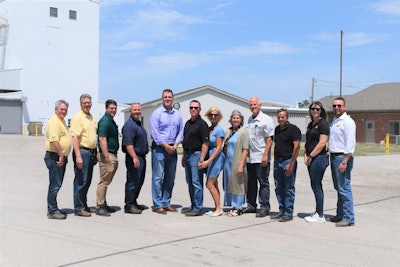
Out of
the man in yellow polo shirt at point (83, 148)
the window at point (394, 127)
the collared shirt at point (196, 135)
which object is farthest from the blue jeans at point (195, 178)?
the window at point (394, 127)

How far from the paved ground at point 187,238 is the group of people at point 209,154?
359 mm

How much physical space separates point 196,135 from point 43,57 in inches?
1625

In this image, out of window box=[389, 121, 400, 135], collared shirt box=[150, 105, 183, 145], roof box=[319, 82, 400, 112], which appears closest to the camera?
collared shirt box=[150, 105, 183, 145]

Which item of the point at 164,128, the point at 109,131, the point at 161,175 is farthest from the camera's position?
the point at 161,175

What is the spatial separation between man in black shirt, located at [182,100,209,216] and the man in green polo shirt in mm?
1222

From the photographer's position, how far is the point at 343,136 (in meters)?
7.27

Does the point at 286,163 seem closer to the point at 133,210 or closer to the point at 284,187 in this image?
the point at 284,187

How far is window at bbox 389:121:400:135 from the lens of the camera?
42.4 m

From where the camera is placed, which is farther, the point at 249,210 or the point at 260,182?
the point at 249,210

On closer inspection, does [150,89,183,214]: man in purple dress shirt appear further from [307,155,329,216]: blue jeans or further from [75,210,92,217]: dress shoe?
[307,155,329,216]: blue jeans

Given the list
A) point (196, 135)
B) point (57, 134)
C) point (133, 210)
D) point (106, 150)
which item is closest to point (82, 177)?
point (106, 150)

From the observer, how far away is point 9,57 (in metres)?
46.8

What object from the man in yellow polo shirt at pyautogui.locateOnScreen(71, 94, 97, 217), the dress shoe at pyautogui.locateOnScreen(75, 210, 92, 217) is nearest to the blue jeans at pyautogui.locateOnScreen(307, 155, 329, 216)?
the man in yellow polo shirt at pyautogui.locateOnScreen(71, 94, 97, 217)

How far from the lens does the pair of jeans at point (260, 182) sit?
802 centimetres
